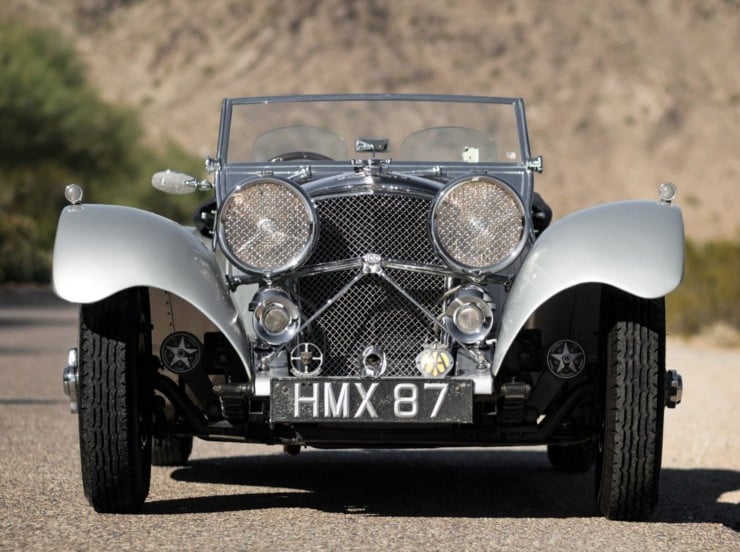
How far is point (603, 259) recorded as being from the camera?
208 inches

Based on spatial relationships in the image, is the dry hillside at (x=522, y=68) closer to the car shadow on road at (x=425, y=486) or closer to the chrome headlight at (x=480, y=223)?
the car shadow on road at (x=425, y=486)

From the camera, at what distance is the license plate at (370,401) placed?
5219mm

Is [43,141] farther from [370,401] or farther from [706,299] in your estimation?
[370,401]

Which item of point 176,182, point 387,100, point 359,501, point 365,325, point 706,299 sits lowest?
point 359,501

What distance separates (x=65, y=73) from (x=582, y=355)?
131ft

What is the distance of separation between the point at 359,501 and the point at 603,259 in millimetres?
1679

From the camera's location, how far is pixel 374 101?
747 cm

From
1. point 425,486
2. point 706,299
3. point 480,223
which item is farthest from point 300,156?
point 706,299

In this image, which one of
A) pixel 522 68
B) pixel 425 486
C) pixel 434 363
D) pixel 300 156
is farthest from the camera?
pixel 522 68

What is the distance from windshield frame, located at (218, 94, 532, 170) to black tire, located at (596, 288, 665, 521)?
1.54 meters

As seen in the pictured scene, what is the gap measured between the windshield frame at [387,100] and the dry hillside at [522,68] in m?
55.5

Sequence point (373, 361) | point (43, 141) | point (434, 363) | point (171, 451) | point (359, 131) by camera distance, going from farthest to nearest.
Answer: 1. point (43, 141)
2. point (171, 451)
3. point (359, 131)
4. point (373, 361)
5. point (434, 363)

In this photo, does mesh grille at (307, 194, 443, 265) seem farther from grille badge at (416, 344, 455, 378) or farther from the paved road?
the paved road

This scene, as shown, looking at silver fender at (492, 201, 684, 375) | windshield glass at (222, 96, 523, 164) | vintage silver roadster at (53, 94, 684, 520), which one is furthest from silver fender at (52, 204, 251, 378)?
windshield glass at (222, 96, 523, 164)
